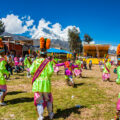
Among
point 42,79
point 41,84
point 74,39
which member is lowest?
point 41,84

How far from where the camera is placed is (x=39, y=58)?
414 cm

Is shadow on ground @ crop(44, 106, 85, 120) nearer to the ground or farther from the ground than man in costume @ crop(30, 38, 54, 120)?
nearer to the ground

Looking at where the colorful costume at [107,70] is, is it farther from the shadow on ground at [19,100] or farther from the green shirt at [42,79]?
the green shirt at [42,79]

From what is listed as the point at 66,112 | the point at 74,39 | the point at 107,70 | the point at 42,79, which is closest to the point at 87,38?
the point at 74,39

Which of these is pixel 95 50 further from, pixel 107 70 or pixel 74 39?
pixel 107 70

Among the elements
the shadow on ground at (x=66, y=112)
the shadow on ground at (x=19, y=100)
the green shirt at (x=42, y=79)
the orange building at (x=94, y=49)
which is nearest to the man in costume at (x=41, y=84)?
the green shirt at (x=42, y=79)

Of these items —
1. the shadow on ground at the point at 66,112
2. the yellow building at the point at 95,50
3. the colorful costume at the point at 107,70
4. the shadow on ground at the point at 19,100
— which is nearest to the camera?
the shadow on ground at the point at 66,112

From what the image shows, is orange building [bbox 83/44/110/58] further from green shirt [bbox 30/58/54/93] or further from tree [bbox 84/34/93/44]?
green shirt [bbox 30/58/54/93]

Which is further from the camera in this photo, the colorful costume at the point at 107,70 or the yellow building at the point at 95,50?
the yellow building at the point at 95,50

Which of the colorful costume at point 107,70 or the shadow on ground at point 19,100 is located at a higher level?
the colorful costume at point 107,70

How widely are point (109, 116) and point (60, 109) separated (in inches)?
70.5

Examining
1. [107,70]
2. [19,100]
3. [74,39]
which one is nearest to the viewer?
[19,100]

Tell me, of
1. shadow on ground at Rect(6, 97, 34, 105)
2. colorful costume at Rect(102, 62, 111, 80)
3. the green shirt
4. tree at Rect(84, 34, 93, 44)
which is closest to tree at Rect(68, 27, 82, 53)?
tree at Rect(84, 34, 93, 44)

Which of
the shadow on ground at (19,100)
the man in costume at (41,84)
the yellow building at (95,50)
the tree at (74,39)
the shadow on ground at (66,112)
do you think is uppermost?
the tree at (74,39)
